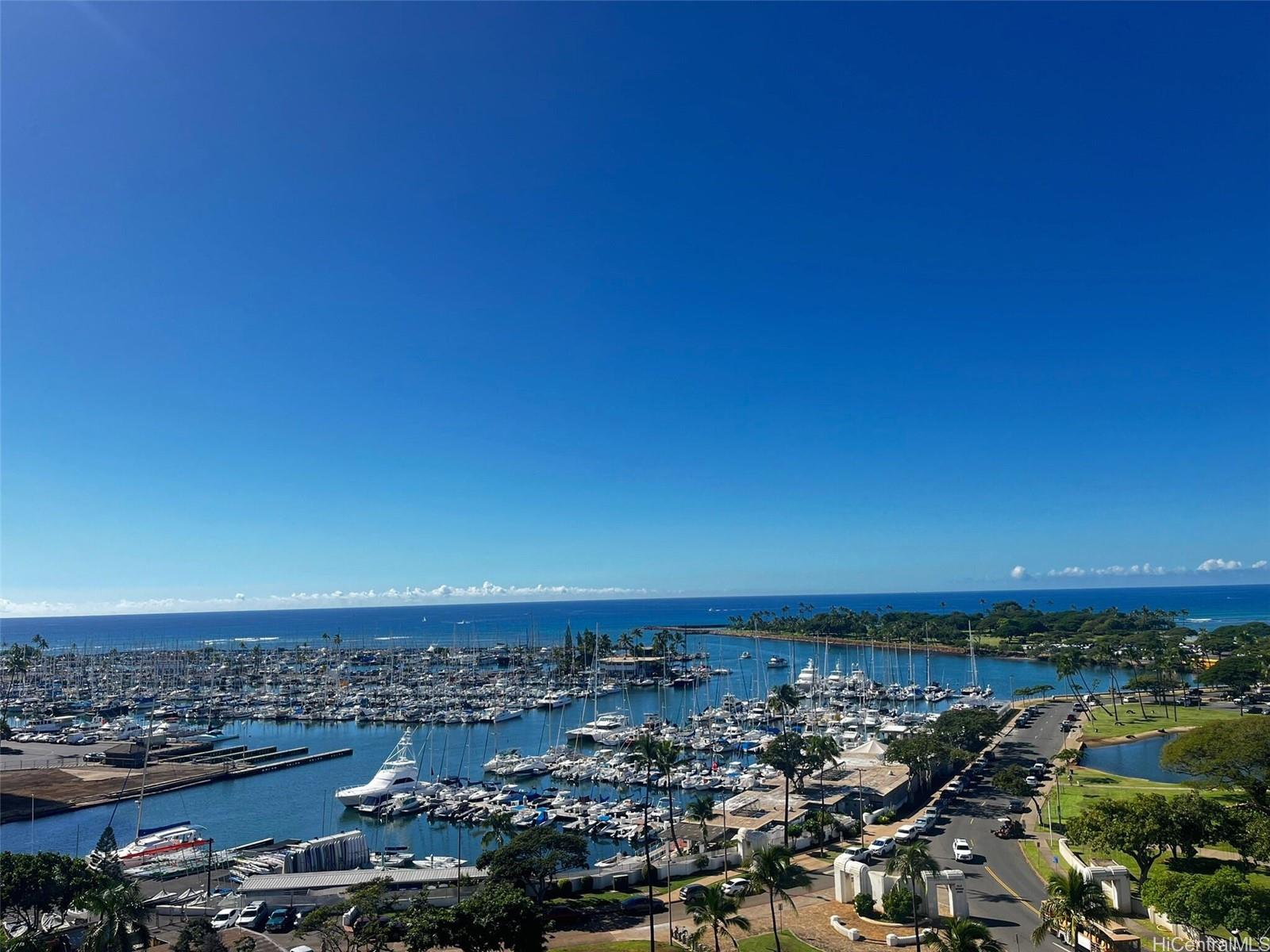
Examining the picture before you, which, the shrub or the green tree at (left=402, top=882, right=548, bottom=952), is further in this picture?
the shrub

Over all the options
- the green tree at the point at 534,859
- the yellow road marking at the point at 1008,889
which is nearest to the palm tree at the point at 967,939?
the yellow road marking at the point at 1008,889

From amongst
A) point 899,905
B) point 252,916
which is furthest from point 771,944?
point 252,916

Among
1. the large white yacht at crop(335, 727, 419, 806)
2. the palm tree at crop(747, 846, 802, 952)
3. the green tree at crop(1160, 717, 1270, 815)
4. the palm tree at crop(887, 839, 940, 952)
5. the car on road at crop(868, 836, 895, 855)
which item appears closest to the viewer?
the palm tree at crop(747, 846, 802, 952)

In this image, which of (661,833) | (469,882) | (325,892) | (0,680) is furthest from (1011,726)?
(0,680)

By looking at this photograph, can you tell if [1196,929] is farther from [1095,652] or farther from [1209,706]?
[1095,652]

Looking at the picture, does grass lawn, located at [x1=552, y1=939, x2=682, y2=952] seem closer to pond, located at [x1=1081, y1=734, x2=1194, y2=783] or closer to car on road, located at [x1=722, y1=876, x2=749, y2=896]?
car on road, located at [x1=722, y1=876, x2=749, y2=896]

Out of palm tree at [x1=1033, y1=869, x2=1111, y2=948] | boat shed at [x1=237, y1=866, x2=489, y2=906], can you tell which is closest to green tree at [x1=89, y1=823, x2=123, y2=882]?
boat shed at [x1=237, y1=866, x2=489, y2=906]
